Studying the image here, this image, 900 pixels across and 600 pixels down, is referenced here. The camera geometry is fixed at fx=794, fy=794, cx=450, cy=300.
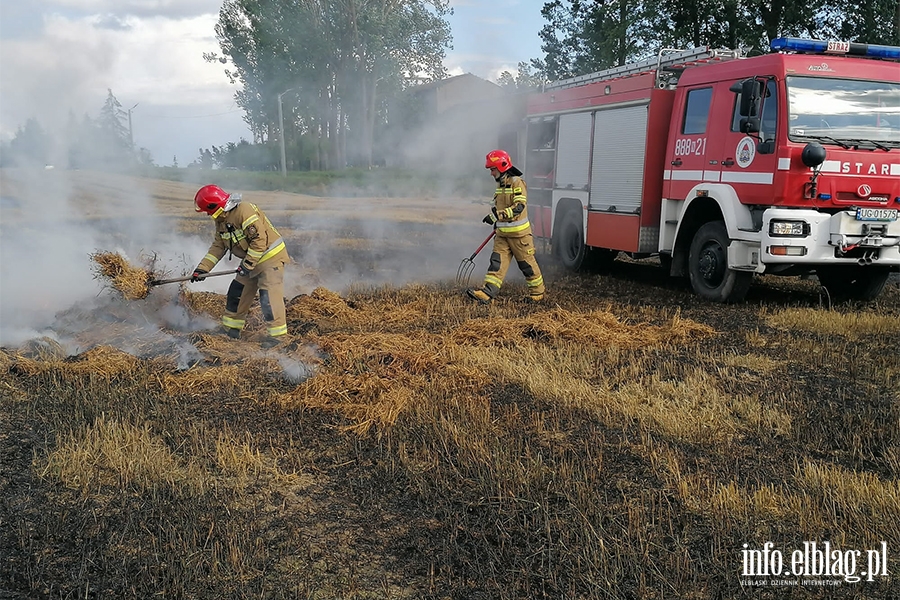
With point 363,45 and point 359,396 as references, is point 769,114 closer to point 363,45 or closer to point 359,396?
point 359,396

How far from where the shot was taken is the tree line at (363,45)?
645 inches

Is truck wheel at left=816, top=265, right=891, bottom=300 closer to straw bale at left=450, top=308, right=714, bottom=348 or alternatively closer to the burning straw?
straw bale at left=450, top=308, right=714, bottom=348

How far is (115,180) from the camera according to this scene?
38.4 feet

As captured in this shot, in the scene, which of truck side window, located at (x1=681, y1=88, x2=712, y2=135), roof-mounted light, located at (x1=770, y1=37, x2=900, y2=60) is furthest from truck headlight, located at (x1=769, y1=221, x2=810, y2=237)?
roof-mounted light, located at (x1=770, y1=37, x2=900, y2=60)

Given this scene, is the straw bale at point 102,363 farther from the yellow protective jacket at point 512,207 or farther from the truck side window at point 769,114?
the truck side window at point 769,114

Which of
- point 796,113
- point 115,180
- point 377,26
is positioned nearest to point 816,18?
point 377,26

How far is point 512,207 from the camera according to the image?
901cm

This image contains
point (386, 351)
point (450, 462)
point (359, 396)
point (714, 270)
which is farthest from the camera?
point (714, 270)

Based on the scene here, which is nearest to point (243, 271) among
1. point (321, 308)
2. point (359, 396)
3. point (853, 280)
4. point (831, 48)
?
point (321, 308)

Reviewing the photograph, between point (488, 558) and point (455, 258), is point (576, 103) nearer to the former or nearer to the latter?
A: point (455, 258)

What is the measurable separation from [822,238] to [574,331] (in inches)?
108

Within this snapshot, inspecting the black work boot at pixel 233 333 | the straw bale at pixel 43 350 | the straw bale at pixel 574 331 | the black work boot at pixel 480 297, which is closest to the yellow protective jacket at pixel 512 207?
the black work boot at pixel 480 297

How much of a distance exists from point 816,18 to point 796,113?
1378 cm

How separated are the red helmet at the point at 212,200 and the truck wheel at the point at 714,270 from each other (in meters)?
5.22
